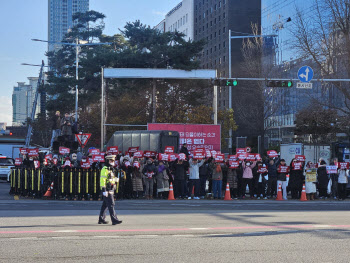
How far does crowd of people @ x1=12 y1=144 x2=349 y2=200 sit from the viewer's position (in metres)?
25.1

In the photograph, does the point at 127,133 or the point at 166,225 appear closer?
the point at 166,225

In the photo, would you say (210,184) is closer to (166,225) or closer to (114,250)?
(166,225)

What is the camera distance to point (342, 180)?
2652cm

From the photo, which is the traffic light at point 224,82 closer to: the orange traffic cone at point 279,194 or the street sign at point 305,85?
the street sign at point 305,85

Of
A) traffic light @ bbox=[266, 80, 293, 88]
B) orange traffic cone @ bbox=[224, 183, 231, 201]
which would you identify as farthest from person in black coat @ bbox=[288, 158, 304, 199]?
traffic light @ bbox=[266, 80, 293, 88]

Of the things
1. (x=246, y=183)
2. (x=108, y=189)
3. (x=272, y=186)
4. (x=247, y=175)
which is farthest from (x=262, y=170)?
(x=108, y=189)

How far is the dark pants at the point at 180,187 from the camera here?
25.5 metres

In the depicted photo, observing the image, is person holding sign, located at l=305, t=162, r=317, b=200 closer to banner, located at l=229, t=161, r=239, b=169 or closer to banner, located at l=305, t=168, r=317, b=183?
banner, located at l=305, t=168, r=317, b=183

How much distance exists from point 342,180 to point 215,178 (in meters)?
5.84

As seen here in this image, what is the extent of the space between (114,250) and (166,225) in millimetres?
4075

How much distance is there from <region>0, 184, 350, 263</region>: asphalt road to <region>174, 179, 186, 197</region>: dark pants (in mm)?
6410

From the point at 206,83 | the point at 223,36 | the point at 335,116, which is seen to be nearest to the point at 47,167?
the point at 335,116

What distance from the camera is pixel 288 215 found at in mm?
17562

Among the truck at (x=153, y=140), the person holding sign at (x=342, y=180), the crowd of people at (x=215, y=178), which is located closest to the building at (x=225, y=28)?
the truck at (x=153, y=140)
